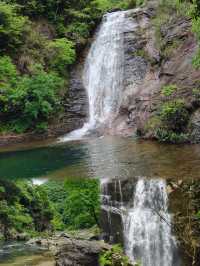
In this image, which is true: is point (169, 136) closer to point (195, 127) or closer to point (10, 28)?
point (195, 127)

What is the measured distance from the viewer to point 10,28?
79.9 feet

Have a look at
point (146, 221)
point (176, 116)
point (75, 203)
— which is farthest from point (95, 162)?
point (75, 203)

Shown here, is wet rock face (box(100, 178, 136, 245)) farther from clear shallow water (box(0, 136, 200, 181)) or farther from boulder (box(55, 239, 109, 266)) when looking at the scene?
boulder (box(55, 239, 109, 266))

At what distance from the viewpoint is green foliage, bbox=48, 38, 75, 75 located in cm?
2503

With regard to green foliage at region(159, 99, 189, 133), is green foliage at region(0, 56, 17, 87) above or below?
above

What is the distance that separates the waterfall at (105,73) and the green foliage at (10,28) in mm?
3864

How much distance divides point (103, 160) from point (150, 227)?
314cm

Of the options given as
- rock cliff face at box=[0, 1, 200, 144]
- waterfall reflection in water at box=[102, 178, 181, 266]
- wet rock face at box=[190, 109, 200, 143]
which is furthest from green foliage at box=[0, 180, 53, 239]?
wet rock face at box=[190, 109, 200, 143]

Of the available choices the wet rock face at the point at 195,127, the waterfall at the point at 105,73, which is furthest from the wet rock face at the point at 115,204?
the waterfall at the point at 105,73

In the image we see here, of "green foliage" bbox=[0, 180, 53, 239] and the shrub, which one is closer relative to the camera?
"green foliage" bbox=[0, 180, 53, 239]

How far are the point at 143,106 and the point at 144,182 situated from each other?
Result: 8004 millimetres

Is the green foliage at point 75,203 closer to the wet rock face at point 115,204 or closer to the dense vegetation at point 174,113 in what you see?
the dense vegetation at point 174,113

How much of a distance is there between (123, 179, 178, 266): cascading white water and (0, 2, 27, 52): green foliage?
13.9 metres

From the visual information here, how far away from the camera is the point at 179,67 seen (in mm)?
20391
